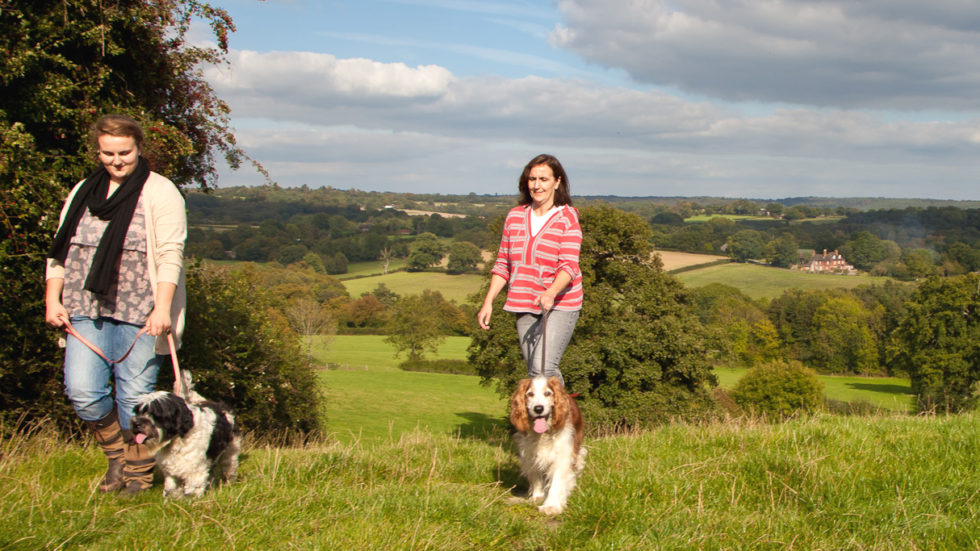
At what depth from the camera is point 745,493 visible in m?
3.97

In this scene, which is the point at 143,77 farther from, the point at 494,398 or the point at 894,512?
the point at 494,398

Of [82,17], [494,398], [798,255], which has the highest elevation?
[82,17]

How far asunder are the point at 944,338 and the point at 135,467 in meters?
46.9

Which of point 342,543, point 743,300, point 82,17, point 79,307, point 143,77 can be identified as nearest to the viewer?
point 342,543

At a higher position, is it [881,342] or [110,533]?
[110,533]

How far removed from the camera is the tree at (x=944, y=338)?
3975cm

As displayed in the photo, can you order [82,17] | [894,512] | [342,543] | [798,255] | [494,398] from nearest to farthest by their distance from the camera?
[342,543], [894,512], [82,17], [494,398], [798,255]

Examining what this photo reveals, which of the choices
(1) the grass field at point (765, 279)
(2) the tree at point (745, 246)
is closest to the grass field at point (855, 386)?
(1) the grass field at point (765, 279)

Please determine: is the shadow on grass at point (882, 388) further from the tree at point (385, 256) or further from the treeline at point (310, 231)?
the tree at point (385, 256)

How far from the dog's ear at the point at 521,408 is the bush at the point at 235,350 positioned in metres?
6.98

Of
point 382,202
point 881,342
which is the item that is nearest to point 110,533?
point 881,342

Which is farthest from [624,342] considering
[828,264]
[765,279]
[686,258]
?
[828,264]

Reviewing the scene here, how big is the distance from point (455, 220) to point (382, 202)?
4589 cm

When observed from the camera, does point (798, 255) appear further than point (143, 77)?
Yes
